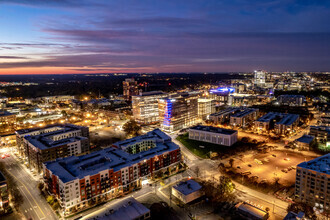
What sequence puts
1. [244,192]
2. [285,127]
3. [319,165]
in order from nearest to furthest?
[319,165] < [244,192] < [285,127]

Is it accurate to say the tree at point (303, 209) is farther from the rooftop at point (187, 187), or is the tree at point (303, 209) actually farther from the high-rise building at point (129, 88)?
the high-rise building at point (129, 88)

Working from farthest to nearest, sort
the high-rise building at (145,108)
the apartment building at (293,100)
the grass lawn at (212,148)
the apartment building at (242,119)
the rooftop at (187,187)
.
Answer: the apartment building at (293,100) < the high-rise building at (145,108) < the apartment building at (242,119) < the grass lawn at (212,148) < the rooftop at (187,187)

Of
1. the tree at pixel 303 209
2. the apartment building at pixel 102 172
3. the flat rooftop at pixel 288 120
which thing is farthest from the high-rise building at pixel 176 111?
the tree at pixel 303 209

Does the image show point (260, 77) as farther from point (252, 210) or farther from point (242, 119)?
point (252, 210)

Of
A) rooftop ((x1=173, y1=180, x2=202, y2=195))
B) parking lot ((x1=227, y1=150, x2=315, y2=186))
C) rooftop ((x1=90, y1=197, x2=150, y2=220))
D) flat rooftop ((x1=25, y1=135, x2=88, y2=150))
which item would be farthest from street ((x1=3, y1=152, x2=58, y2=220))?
parking lot ((x1=227, y1=150, x2=315, y2=186))

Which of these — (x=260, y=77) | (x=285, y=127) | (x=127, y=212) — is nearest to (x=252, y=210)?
(x=127, y=212)

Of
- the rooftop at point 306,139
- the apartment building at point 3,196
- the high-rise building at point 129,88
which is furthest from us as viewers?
the high-rise building at point 129,88
